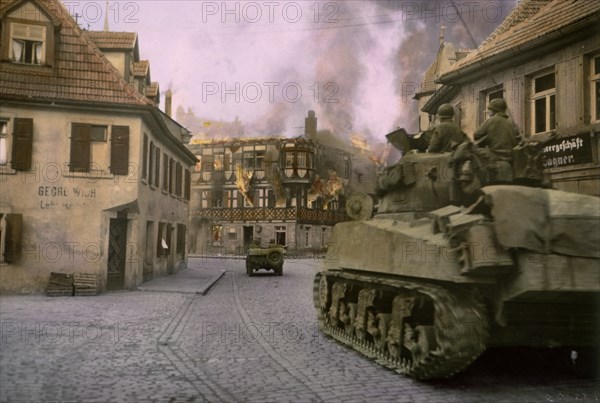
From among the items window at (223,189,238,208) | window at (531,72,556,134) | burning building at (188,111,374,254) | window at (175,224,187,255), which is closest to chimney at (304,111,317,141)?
window at (531,72,556,134)

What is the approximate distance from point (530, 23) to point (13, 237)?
1443cm

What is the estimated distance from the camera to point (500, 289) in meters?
5.95

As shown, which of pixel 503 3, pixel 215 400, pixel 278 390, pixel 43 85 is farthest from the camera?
pixel 43 85

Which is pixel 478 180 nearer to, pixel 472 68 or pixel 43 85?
pixel 472 68

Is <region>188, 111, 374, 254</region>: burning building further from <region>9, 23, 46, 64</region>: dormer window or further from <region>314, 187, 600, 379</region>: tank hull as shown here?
<region>314, 187, 600, 379</region>: tank hull

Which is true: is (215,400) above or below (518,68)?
below

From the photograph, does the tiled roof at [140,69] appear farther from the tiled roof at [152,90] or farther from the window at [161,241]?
the window at [161,241]

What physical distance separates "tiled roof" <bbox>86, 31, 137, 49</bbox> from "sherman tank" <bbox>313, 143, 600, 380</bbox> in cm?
1390

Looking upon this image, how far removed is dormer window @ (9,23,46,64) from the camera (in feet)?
50.6

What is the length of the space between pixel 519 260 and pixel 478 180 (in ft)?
4.83

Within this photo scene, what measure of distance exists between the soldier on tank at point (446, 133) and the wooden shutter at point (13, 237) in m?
11.5

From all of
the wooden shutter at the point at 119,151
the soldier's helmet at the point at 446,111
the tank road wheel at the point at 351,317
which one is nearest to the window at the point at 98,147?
the wooden shutter at the point at 119,151

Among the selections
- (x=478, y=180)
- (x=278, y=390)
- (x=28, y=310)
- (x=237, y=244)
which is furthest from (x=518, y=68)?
(x=237, y=244)

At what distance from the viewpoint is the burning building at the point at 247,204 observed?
145 ft
